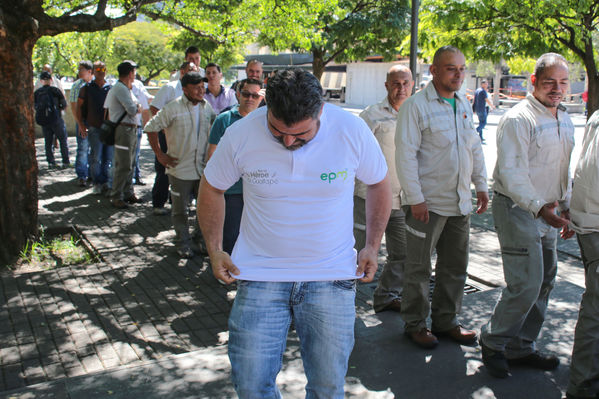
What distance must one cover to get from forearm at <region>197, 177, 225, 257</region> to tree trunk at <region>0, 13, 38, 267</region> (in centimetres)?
418

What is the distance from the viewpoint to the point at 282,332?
276cm

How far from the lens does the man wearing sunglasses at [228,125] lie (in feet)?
16.6

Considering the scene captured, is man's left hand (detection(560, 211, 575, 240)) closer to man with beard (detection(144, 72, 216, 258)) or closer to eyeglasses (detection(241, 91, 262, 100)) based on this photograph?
eyeglasses (detection(241, 91, 262, 100))

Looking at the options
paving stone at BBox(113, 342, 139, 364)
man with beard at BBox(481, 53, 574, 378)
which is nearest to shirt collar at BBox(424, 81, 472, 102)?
man with beard at BBox(481, 53, 574, 378)

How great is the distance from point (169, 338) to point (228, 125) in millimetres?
1778

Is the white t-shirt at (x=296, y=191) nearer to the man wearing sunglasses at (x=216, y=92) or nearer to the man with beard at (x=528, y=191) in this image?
the man with beard at (x=528, y=191)

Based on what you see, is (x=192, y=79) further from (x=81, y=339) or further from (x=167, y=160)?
(x=81, y=339)

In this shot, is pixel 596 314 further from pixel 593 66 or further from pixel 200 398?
pixel 593 66

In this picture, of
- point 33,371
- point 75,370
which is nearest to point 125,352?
point 75,370

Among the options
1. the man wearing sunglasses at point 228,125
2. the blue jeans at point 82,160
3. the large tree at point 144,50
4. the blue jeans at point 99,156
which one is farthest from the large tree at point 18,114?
the large tree at point 144,50

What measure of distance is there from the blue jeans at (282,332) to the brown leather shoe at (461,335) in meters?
1.95

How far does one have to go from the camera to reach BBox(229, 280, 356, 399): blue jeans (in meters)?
2.68

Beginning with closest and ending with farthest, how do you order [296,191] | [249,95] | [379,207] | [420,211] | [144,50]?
1. [296,191]
2. [379,207]
3. [420,211]
4. [249,95]
5. [144,50]

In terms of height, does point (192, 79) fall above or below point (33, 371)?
above
